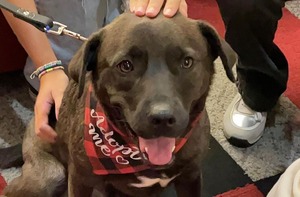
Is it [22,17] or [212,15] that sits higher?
[22,17]

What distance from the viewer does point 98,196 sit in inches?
69.5

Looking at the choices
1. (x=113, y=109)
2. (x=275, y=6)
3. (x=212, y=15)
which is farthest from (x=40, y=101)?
(x=212, y=15)

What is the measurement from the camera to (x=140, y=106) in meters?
1.26

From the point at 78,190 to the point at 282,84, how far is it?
85cm

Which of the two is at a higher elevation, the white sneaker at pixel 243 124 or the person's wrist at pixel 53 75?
the person's wrist at pixel 53 75

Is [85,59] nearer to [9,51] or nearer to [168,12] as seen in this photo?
[168,12]

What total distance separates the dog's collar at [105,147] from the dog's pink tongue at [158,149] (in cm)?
12

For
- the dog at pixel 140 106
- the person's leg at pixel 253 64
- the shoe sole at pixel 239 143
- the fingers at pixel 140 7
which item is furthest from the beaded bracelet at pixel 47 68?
the shoe sole at pixel 239 143

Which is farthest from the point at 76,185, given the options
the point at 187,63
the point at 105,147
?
the point at 187,63

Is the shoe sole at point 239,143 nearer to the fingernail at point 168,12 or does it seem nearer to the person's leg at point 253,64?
the person's leg at point 253,64

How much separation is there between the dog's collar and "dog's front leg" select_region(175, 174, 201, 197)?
0.56 feet

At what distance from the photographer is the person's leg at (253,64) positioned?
1.88 meters

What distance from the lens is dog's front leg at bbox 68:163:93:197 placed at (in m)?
1.55

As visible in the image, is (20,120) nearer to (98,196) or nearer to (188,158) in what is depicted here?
(98,196)
